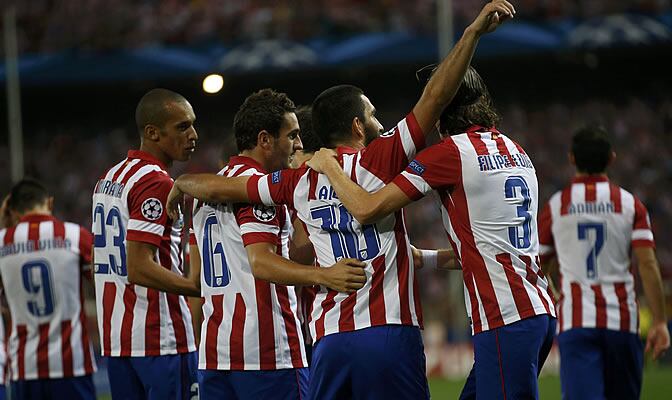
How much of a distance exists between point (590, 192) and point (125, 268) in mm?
3163

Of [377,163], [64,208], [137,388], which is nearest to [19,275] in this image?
[137,388]

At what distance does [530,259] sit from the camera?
15.5 ft

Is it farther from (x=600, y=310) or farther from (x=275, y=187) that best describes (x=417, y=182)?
(x=600, y=310)

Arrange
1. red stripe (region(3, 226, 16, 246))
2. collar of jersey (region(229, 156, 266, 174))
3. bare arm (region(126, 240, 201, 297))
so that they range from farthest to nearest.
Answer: red stripe (region(3, 226, 16, 246)) < bare arm (region(126, 240, 201, 297)) < collar of jersey (region(229, 156, 266, 174))

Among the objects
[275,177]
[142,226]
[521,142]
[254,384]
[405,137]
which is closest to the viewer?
[405,137]

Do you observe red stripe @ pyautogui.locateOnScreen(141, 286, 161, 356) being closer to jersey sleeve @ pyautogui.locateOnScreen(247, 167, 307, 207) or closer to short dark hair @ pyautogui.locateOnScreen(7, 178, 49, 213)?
jersey sleeve @ pyautogui.locateOnScreen(247, 167, 307, 207)

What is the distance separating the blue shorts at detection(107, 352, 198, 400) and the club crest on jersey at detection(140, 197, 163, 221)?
2.51 ft

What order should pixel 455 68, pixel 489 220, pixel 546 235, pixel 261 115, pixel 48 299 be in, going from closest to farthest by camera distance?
pixel 455 68, pixel 489 220, pixel 261 115, pixel 48 299, pixel 546 235

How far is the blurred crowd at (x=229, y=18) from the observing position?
21203 millimetres

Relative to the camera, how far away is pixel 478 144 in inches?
184

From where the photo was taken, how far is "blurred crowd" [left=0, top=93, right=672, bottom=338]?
18.7m

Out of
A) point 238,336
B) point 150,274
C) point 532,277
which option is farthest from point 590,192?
point 150,274

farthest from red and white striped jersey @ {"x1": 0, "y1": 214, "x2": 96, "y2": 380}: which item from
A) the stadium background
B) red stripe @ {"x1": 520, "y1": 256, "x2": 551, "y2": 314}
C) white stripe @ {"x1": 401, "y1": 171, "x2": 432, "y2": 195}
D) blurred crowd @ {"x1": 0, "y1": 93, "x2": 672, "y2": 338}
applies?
the stadium background

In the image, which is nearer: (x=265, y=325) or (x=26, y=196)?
(x=265, y=325)
